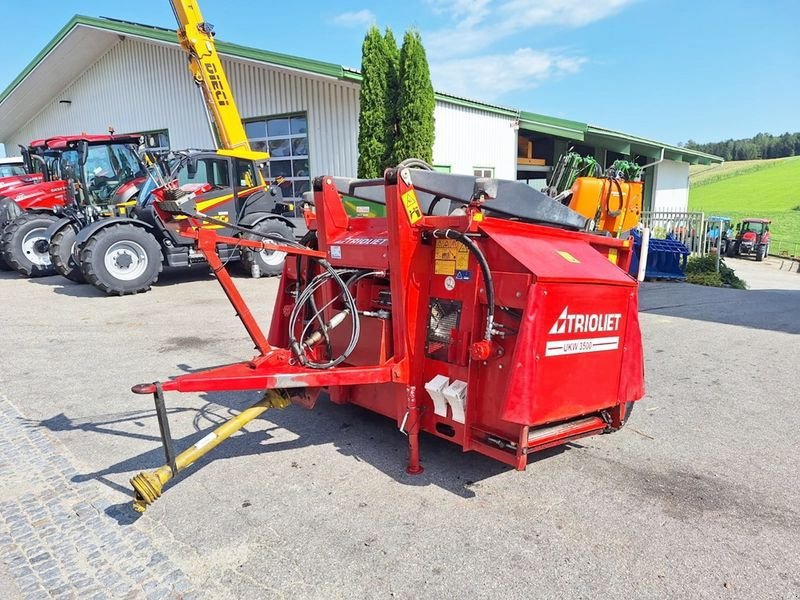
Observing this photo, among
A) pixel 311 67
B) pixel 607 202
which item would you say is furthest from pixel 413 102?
pixel 607 202

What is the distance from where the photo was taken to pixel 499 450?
3088 millimetres

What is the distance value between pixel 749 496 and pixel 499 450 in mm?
1432

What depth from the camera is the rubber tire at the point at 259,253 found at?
34.8 feet

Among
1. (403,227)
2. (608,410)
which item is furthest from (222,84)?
(608,410)

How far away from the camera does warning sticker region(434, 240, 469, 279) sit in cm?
323

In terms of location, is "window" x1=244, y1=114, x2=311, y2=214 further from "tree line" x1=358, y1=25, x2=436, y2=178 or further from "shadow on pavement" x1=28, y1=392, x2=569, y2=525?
"shadow on pavement" x1=28, y1=392, x2=569, y2=525

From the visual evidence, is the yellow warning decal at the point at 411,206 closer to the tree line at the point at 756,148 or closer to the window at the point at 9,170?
the window at the point at 9,170

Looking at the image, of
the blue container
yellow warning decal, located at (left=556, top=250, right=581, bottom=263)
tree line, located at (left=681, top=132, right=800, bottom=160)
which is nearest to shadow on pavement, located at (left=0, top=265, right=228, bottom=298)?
yellow warning decal, located at (left=556, top=250, right=581, bottom=263)

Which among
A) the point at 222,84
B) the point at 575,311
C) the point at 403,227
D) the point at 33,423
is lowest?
the point at 33,423

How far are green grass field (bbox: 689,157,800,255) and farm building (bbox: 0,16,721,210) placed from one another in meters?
14.9

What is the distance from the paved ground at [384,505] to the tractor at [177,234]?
4223 millimetres

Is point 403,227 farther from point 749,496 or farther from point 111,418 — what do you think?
point 111,418

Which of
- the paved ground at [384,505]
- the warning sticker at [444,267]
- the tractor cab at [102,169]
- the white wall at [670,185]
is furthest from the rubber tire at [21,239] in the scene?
the white wall at [670,185]

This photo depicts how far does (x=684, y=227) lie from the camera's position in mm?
14633
